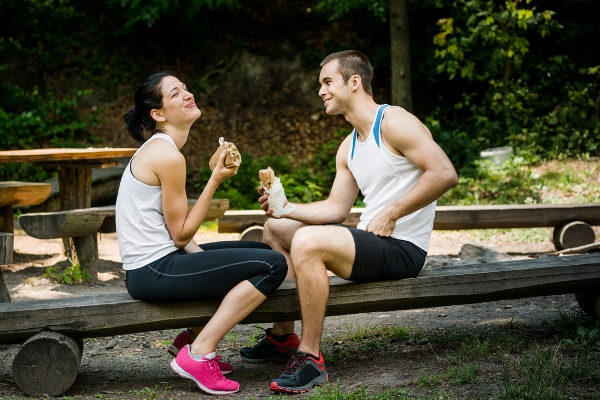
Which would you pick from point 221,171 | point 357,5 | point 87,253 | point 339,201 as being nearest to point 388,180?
point 339,201

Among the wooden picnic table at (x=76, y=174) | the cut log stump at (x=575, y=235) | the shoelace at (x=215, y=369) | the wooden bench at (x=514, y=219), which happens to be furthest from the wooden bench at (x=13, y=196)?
the cut log stump at (x=575, y=235)

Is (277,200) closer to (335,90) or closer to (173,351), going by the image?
(335,90)

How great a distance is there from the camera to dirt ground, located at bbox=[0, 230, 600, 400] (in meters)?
3.53

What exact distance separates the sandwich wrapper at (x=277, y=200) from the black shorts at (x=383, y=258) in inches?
18.6

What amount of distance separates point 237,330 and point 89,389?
142 cm

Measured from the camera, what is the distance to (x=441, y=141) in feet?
35.8

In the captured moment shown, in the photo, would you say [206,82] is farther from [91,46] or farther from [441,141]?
[441,141]

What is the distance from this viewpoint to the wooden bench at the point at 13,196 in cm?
647

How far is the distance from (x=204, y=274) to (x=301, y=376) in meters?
0.71

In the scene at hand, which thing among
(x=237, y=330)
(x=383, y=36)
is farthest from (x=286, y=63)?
(x=237, y=330)

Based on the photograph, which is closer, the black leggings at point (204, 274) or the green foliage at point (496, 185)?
the black leggings at point (204, 274)

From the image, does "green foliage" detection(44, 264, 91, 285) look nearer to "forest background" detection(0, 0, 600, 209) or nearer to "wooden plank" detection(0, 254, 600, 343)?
"wooden plank" detection(0, 254, 600, 343)

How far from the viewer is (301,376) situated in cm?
336

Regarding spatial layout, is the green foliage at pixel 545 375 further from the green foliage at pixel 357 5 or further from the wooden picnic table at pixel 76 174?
the green foliage at pixel 357 5
